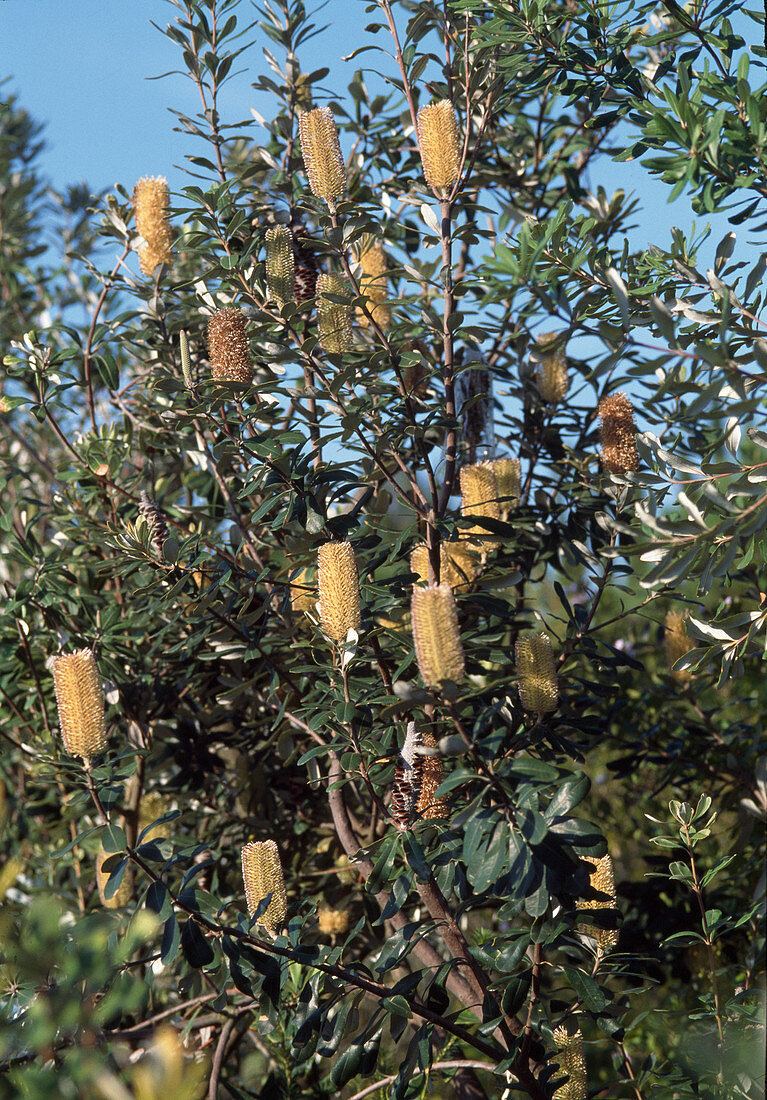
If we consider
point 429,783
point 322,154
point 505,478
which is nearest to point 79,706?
point 429,783

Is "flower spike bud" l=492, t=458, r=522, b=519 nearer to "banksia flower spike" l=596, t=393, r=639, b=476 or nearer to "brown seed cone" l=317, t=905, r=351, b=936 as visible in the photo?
"banksia flower spike" l=596, t=393, r=639, b=476

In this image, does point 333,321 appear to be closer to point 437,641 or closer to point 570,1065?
point 437,641

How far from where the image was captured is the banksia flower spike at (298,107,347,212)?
1.36 m

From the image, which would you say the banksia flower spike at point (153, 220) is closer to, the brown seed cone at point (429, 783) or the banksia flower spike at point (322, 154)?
the banksia flower spike at point (322, 154)

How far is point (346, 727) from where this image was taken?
1.31m

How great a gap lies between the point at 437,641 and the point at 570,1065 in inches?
28.6

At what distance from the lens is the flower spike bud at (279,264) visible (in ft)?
4.58

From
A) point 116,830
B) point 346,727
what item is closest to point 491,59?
point 346,727

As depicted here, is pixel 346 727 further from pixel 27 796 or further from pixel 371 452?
pixel 27 796

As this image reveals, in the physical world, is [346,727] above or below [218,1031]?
above

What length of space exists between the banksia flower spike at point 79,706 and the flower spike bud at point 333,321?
0.58 metres

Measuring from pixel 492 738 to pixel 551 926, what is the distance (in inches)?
13.7

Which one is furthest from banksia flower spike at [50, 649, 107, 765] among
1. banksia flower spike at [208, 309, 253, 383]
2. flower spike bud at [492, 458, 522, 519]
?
flower spike bud at [492, 458, 522, 519]

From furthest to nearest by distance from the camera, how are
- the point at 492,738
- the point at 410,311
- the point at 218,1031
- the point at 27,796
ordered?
1. the point at 27,796
2. the point at 410,311
3. the point at 218,1031
4. the point at 492,738
